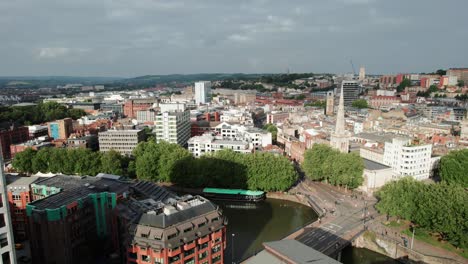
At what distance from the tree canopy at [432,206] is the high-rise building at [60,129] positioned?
2681 inches

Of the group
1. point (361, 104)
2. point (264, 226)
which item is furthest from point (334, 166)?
point (361, 104)

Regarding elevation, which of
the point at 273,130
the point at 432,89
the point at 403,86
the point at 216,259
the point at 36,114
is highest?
the point at 403,86

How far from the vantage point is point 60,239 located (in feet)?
89.6

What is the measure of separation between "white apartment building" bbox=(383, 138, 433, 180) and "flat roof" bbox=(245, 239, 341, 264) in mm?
31077

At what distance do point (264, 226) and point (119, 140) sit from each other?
37567 mm

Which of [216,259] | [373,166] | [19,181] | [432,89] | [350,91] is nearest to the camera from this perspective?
[216,259]

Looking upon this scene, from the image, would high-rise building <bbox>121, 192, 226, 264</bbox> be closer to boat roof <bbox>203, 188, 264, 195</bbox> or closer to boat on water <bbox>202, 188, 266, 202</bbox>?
boat on water <bbox>202, 188, 266, 202</bbox>

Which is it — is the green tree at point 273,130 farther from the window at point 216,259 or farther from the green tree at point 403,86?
the green tree at point 403,86

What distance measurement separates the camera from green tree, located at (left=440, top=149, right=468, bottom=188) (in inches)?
1818

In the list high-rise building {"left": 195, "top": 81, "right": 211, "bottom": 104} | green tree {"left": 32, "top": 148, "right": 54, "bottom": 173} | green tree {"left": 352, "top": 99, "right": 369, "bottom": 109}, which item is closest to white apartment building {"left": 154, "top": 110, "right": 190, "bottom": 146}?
green tree {"left": 32, "top": 148, "right": 54, "bottom": 173}

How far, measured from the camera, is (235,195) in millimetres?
46000

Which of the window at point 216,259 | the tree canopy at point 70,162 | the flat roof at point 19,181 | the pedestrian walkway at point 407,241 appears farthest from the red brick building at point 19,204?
the pedestrian walkway at point 407,241

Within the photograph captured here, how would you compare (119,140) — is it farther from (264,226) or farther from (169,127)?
(264,226)

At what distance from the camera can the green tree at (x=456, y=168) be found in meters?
46.2
